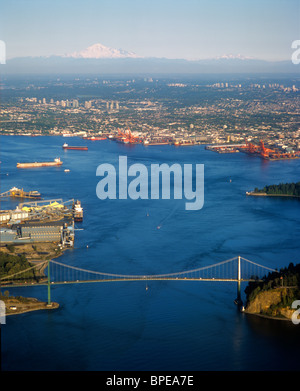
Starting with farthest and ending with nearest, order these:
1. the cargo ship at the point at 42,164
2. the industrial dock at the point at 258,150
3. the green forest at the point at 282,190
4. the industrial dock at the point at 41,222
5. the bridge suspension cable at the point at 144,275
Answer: the industrial dock at the point at 258,150, the cargo ship at the point at 42,164, the green forest at the point at 282,190, the industrial dock at the point at 41,222, the bridge suspension cable at the point at 144,275

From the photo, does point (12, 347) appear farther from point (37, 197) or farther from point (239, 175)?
point (239, 175)

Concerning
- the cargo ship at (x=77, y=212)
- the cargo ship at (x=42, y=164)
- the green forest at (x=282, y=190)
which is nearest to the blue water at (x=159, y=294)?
the cargo ship at (x=77, y=212)

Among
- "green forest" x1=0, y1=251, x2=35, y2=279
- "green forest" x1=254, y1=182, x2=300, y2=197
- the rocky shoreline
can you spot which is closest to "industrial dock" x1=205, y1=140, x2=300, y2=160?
"green forest" x1=254, y1=182, x2=300, y2=197

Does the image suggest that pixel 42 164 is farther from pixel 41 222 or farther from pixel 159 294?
pixel 159 294

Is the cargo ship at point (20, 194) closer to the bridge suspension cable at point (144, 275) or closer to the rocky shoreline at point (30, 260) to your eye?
the rocky shoreline at point (30, 260)

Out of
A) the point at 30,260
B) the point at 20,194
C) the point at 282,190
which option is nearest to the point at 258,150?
the point at 282,190

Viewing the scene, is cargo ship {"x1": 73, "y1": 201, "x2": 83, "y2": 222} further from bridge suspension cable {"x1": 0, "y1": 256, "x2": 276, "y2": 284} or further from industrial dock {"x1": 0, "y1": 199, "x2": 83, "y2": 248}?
bridge suspension cable {"x1": 0, "y1": 256, "x2": 276, "y2": 284}
